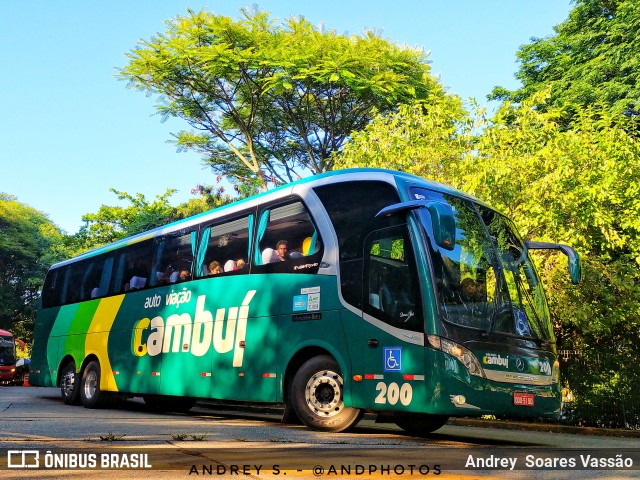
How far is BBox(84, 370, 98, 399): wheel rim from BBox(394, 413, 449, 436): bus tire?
8.31 metres

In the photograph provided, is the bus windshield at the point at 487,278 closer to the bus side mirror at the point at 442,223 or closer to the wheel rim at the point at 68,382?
the bus side mirror at the point at 442,223

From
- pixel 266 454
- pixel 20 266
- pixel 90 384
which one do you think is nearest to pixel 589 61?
pixel 90 384

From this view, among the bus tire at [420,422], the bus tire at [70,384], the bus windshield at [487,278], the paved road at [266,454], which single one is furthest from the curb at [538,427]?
the bus windshield at [487,278]

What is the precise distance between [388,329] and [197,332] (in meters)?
4.86

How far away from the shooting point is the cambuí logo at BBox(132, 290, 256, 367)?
12.0 m

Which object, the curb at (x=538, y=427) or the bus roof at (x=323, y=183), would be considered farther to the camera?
the curb at (x=538, y=427)

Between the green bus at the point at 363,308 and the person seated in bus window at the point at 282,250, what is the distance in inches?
1.1

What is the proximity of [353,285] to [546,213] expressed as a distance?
21.4ft

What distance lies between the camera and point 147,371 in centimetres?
1458

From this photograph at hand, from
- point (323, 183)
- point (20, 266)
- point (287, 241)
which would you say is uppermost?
point (20, 266)

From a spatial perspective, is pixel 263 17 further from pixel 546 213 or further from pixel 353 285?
pixel 353 285

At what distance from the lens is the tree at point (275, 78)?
25.0m

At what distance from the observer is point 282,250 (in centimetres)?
1123

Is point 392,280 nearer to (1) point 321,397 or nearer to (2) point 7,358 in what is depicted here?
(1) point 321,397
